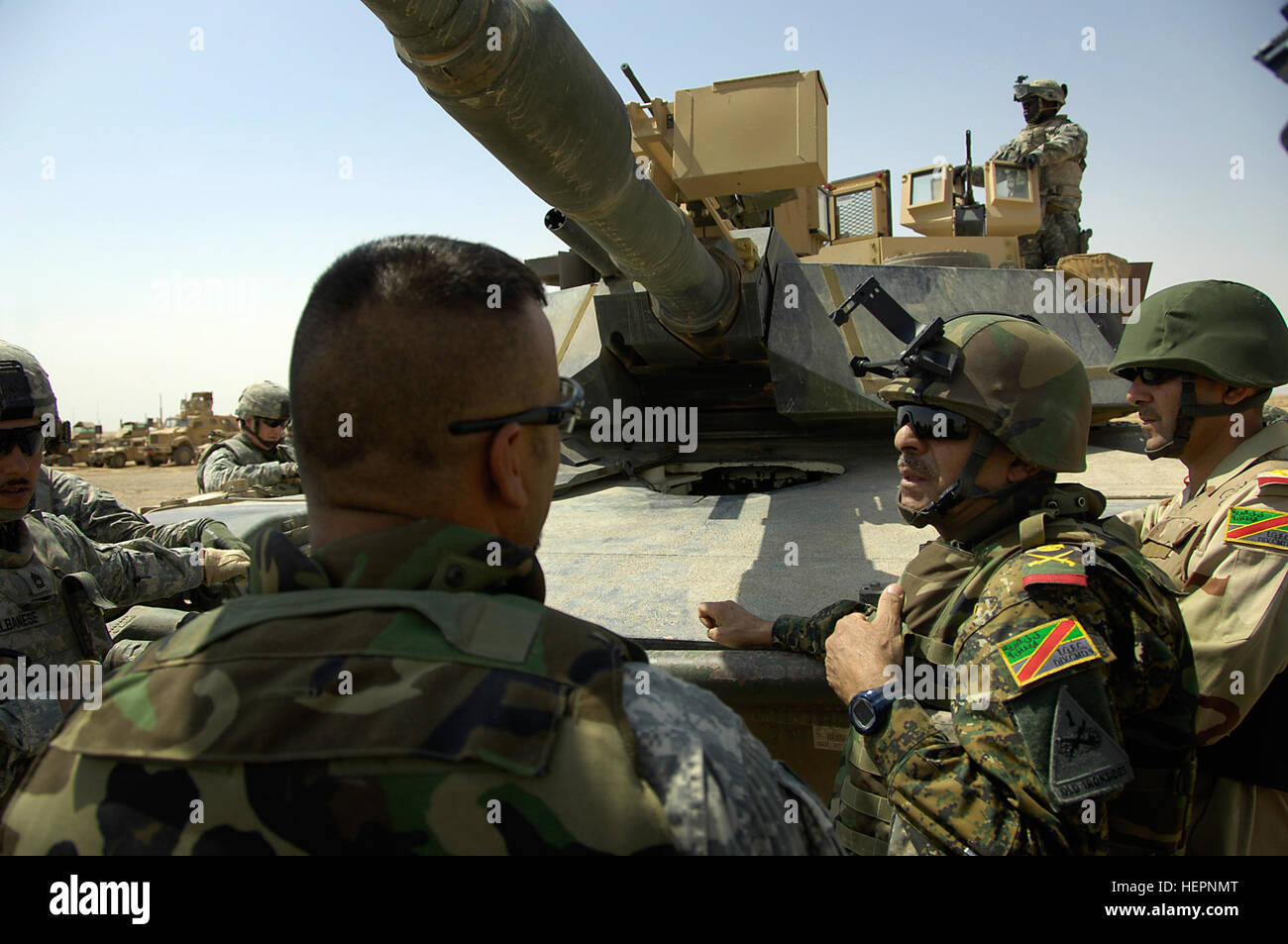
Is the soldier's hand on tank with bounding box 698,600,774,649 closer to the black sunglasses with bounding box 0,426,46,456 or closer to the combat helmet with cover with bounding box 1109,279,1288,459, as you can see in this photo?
the combat helmet with cover with bounding box 1109,279,1288,459

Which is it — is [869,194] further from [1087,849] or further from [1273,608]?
[1087,849]

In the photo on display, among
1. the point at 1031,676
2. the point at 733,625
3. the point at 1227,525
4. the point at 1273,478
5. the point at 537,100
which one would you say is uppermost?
the point at 537,100

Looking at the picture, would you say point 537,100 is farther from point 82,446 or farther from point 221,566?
point 82,446

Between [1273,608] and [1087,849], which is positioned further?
[1273,608]

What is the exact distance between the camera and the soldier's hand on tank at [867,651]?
1.86m

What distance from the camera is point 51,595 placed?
2.74 meters

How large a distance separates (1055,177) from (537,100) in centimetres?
886

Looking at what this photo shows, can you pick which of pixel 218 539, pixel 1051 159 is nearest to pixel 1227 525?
pixel 218 539

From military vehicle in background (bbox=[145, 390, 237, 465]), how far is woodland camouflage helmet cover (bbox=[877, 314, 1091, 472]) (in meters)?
27.0

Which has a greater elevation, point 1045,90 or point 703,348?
point 1045,90

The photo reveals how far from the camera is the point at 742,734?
1.03 meters
